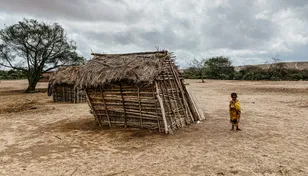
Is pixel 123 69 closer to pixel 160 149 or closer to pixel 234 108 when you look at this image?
pixel 160 149

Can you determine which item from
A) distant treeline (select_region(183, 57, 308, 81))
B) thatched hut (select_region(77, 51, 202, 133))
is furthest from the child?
distant treeline (select_region(183, 57, 308, 81))

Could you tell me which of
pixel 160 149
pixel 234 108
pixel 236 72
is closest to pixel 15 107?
pixel 160 149

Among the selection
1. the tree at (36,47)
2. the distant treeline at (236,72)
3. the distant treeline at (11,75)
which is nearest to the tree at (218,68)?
the distant treeline at (236,72)

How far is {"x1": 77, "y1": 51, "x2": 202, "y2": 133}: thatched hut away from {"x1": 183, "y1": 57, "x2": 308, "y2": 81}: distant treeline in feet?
85.3

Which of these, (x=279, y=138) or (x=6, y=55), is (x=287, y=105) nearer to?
(x=279, y=138)

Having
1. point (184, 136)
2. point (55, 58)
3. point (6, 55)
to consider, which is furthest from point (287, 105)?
point (6, 55)

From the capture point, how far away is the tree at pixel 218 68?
126ft

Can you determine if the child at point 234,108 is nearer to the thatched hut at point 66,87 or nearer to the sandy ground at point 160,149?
the sandy ground at point 160,149

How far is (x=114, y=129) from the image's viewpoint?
9273mm

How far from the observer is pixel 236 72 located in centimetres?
3741

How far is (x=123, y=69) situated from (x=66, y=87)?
33.4 feet

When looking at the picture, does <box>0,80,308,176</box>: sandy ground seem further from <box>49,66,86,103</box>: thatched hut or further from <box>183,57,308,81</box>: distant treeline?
<box>183,57,308,81</box>: distant treeline

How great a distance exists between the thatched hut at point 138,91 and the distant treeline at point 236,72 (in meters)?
26.0

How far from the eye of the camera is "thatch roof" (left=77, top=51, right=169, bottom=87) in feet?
26.4
